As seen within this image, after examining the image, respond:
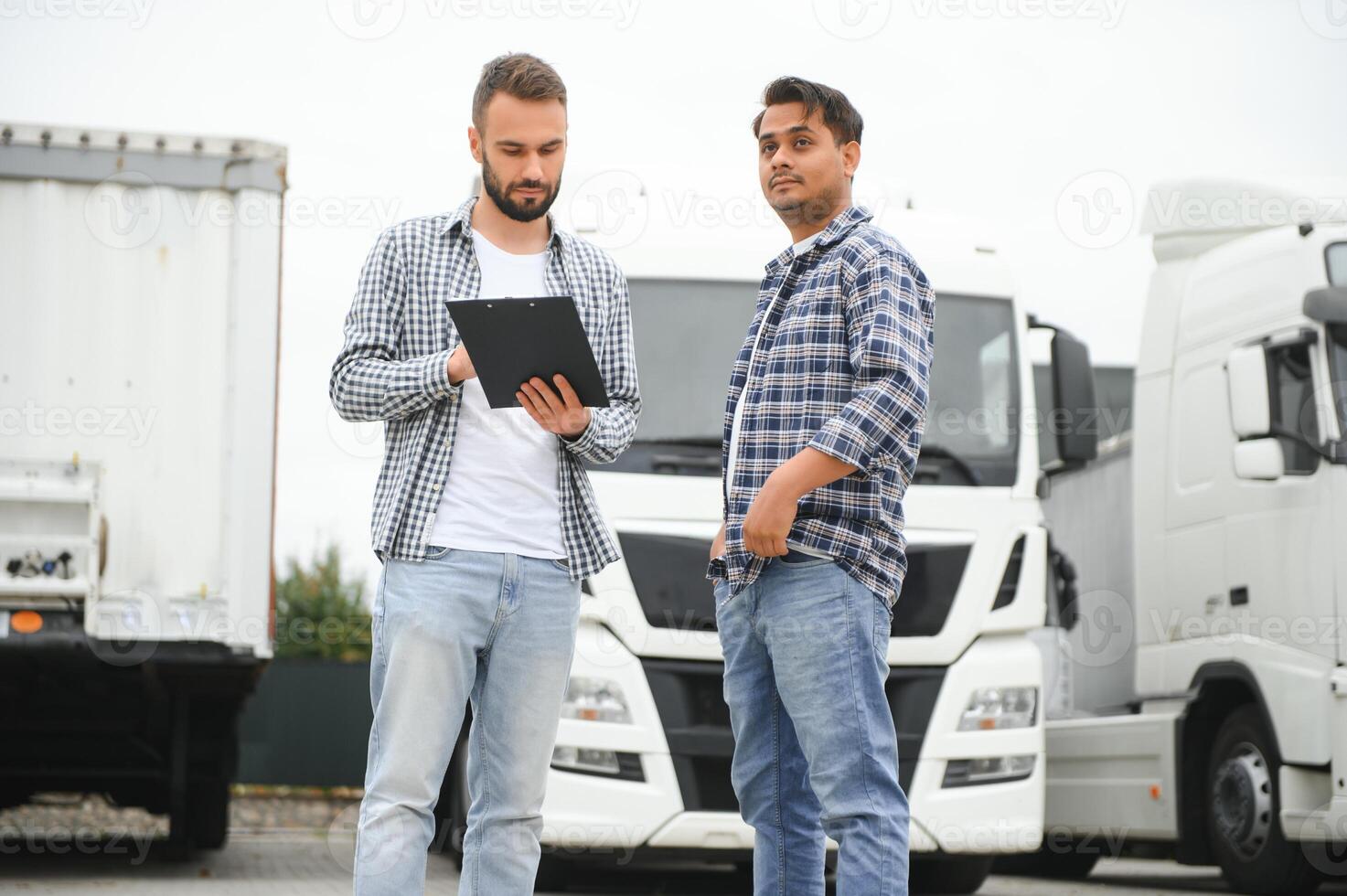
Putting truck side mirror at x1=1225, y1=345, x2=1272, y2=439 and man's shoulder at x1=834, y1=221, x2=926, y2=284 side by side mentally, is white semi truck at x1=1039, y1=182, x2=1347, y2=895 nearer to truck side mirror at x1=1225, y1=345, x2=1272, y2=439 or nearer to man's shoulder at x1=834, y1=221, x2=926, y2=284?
truck side mirror at x1=1225, y1=345, x2=1272, y2=439

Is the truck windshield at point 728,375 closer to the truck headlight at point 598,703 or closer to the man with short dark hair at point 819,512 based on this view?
the truck headlight at point 598,703

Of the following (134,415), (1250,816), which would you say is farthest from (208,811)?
Answer: (1250,816)

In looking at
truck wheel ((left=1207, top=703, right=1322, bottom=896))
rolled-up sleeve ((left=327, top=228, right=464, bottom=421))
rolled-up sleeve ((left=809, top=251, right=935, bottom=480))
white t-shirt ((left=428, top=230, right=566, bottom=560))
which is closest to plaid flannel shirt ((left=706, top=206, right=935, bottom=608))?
rolled-up sleeve ((left=809, top=251, right=935, bottom=480))

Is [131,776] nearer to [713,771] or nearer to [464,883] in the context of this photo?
[713,771]

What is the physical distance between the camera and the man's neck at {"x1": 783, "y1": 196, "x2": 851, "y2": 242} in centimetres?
365

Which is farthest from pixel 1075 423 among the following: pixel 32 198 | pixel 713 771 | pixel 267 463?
pixel 32 198

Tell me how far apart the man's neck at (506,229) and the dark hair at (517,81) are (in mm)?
216

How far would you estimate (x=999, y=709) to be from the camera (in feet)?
22.1

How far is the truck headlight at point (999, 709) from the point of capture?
21.9 ft

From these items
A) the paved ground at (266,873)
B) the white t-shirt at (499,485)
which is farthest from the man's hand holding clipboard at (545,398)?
the paved ground at (266,873)

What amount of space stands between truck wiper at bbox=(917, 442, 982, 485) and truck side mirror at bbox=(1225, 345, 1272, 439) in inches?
49.9

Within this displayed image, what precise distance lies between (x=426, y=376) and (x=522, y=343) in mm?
250

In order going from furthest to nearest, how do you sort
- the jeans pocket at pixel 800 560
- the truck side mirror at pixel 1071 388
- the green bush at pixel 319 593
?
the green bush at pixel 319 593, the truck side mirror at pixel 1071 388, the jeans pocket at pixel 800 560

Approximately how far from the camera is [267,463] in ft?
26.2
